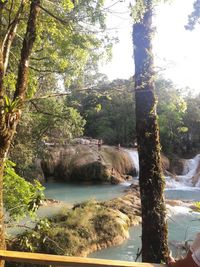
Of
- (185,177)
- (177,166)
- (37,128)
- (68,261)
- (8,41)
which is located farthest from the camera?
(177,166)

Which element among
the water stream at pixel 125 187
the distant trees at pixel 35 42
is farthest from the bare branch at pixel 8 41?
the water stream at pixel 125 187

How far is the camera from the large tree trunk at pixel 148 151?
4715 mm

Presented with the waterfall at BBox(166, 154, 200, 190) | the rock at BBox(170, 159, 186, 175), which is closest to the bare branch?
the waterfall at BBox(166, 154, 200, 190)

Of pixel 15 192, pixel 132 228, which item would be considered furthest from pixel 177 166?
pixel 15 192

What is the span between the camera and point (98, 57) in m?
6.94

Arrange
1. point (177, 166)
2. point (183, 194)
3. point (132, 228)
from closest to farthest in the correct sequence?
point (132, 228) → point (183, 194) → point (177, 166)

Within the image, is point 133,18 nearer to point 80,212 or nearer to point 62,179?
point 80,212

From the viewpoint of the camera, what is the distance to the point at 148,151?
4.85 m

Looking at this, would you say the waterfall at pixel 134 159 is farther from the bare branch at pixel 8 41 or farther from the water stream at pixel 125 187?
the bare branch at pixel 8 41

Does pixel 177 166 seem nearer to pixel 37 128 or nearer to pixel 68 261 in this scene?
pixel 37 128

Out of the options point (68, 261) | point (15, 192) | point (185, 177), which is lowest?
point (185, 177)

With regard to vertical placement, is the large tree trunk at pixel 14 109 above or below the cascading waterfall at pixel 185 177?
above

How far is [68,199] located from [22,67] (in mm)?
14474

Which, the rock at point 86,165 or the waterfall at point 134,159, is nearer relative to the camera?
the rock at point 86,165
